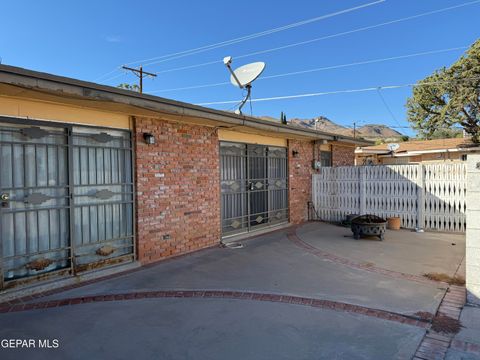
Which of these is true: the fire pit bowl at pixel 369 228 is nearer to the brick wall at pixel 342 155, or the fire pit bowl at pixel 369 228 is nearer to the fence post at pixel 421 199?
the fence post at pixel 421 199

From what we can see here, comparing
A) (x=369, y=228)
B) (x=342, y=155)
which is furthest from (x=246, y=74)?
(x=342, y=155)

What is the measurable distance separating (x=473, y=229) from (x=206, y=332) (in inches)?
143

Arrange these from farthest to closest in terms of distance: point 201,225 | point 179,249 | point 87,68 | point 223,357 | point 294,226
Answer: point 87,68 → point 294,226 → point 201,225 → point 179,249 → point 223,357

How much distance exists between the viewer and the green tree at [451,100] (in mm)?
21891

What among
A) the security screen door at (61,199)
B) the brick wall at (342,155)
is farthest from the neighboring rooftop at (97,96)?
the brick wall at (342,155)

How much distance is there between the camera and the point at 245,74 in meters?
8.38

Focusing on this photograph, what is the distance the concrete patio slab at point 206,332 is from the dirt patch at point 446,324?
0.81 feet

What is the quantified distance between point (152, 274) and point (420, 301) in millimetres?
4101

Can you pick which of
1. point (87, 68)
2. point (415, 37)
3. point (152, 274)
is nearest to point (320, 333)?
point (152, 274)

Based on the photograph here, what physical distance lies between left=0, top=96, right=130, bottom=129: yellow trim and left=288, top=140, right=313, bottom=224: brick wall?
20.0 ft

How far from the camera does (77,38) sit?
17.0 m

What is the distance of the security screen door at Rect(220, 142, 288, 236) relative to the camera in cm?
852

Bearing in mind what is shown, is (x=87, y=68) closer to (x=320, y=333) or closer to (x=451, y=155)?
(x=320, y=333)

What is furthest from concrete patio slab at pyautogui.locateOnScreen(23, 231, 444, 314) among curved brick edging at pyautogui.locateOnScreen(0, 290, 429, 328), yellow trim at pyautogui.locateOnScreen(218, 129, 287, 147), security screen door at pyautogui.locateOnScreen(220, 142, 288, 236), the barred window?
the barred window
